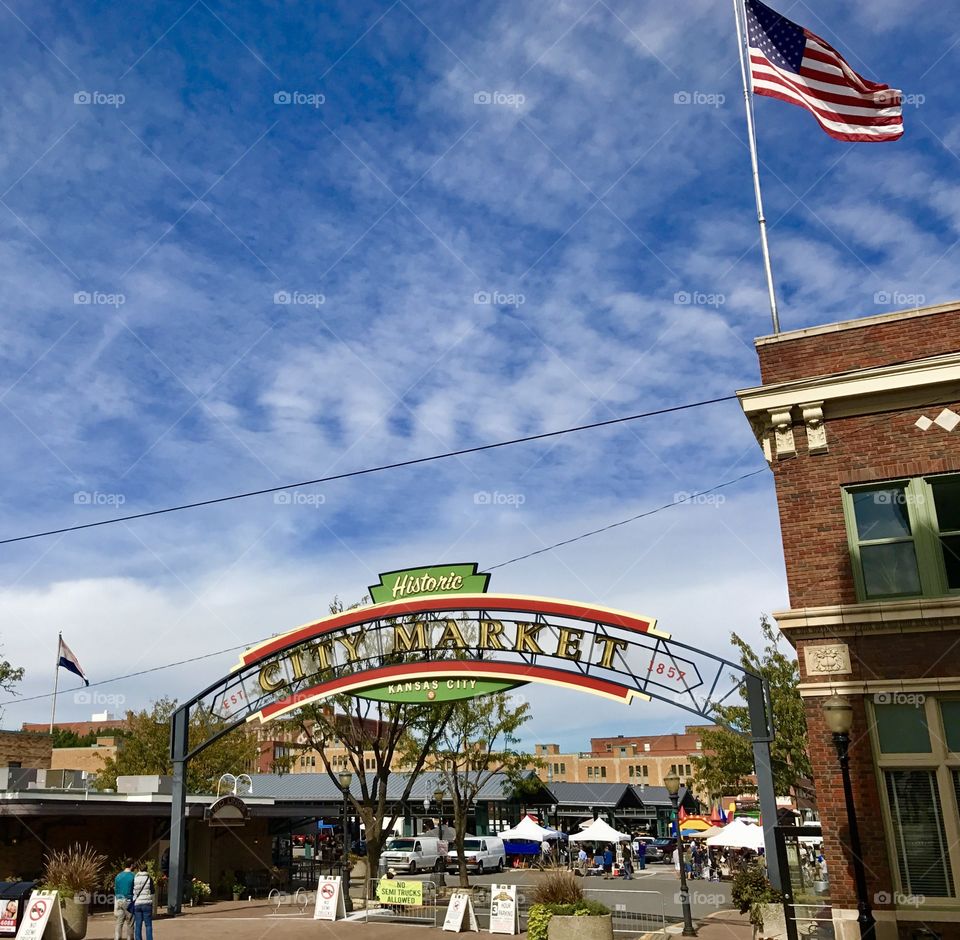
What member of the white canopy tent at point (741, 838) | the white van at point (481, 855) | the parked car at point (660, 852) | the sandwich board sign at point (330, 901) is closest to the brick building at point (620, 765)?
the parked car at point (660, 852)

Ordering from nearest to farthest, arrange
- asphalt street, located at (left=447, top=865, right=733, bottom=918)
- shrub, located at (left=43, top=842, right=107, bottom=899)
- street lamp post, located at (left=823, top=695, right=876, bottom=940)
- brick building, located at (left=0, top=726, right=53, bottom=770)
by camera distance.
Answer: street lamp post, located at (left=823, top=695, right=876, bottom=940)
shrub, located at (left=43, top=842, right=107, bottom=899)
asphalt street, located at (left=447, top=865, right=733, bottom=918)
brick building, located at (left=0, top=726, right=53, bottom=770)

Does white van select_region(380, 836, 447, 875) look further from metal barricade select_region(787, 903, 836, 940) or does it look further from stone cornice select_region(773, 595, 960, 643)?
stone cornice select_region(773, 595, 960, 643)

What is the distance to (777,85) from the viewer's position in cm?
1764

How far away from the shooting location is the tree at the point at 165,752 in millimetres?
48250

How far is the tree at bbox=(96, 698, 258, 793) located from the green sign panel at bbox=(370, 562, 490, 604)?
25.1 m

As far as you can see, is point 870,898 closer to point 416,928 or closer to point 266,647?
point 416,928

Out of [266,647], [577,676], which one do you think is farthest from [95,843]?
[577,676]

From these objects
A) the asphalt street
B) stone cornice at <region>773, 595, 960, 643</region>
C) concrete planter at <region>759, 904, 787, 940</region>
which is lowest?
the asphalt street

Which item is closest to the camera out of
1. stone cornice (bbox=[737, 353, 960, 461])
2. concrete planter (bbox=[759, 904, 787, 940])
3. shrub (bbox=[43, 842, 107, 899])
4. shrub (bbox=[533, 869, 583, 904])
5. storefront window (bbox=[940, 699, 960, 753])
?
storefront window (bbox=[940, 699, 960, 753])

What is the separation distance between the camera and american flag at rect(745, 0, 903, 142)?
17.2 m

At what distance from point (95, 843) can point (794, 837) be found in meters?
22.3

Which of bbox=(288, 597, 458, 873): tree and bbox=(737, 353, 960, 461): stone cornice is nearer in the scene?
bbox=(737, 353, 960, 461): stone cornice

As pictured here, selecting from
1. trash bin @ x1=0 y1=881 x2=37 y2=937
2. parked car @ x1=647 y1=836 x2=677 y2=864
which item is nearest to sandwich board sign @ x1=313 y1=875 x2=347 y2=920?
trash bin @ x1=0 y1=881 x2=37 y2=937

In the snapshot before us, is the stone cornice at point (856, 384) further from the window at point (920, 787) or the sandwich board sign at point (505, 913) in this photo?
the sandwich board sign at point (505, 913)
